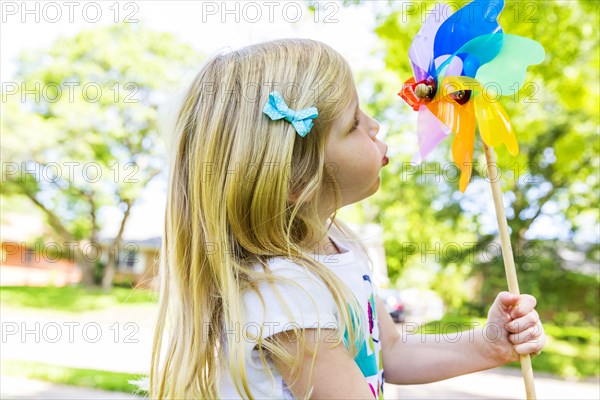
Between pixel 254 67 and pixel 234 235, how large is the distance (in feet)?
1.23

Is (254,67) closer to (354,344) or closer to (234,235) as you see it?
(234,235)

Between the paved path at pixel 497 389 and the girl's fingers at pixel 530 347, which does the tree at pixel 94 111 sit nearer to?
the paved path at pixel 497 389

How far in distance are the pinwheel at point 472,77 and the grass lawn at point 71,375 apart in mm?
3927

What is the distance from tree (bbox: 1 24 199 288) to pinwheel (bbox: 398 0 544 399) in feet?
41.7

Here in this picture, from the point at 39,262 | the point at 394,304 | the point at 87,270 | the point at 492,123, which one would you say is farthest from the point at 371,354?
the point at 39,262

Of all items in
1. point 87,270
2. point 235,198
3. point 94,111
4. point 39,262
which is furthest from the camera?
point 39,262

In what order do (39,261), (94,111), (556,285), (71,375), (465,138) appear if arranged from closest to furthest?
(465,138)
(71,375)
(556,285)
(94,111)
(39,261)

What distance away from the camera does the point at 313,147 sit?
4.47 ft

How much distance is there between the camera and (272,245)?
1.30 m

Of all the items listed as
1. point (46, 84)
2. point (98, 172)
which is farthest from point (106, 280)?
point (46, 84)

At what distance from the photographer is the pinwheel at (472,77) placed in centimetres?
132

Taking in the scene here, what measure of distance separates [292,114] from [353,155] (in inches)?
6.8

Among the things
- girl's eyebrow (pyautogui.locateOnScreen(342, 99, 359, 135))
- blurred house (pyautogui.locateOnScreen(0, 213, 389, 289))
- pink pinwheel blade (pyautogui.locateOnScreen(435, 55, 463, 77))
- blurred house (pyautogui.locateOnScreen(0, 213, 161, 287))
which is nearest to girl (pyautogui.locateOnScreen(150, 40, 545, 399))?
girl's eyebrow (pyautogui.locateOnScreen(342, 99, 359, 135))

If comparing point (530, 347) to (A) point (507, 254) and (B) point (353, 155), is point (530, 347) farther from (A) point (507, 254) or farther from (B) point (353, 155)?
(B) point (353, 155)
